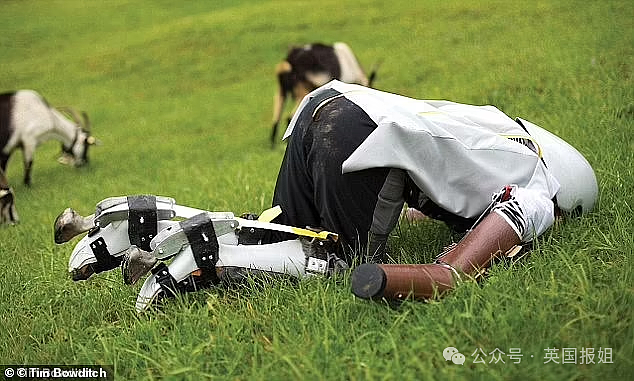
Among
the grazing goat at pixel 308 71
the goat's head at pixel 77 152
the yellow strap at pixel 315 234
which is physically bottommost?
the goat's head at pixel 77 152

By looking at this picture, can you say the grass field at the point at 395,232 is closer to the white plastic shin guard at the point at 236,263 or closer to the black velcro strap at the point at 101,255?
the white plastic shin guard at the point at 236,263

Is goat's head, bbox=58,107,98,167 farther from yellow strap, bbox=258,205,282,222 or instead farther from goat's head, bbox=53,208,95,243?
yellow strap, bbox=258,205,282,222

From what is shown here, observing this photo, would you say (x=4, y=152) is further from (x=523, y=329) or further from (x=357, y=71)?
(x=523, y=329)

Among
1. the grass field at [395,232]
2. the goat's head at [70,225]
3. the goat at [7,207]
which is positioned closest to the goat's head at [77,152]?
the grass field at [395,232]

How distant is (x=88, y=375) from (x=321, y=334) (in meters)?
0.83

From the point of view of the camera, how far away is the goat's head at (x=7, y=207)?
20.2ft

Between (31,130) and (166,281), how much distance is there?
684 cm

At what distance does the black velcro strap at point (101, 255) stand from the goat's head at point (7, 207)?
3.68m

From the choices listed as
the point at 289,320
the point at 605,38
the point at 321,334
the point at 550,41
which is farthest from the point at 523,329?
the point at 550,41

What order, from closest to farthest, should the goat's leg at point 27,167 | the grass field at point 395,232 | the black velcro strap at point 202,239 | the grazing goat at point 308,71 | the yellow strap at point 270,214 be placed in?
1. the grass field at point 395,232
2. the black velcro strap at point 202,239
3. the yellow strap at point 270,214
4. the goat's leg at point 27,167
5. the grazing goat at point 308,71

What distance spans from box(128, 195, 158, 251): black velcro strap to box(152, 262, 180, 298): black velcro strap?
6.6 inches

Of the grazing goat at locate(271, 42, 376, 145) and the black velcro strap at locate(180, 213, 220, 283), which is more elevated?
the black velcro strap at locate(180, 213, 220, 283)

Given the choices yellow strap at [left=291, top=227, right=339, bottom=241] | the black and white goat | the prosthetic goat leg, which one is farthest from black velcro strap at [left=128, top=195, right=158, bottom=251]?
the black and white goat

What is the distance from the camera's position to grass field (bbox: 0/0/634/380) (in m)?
2.18
